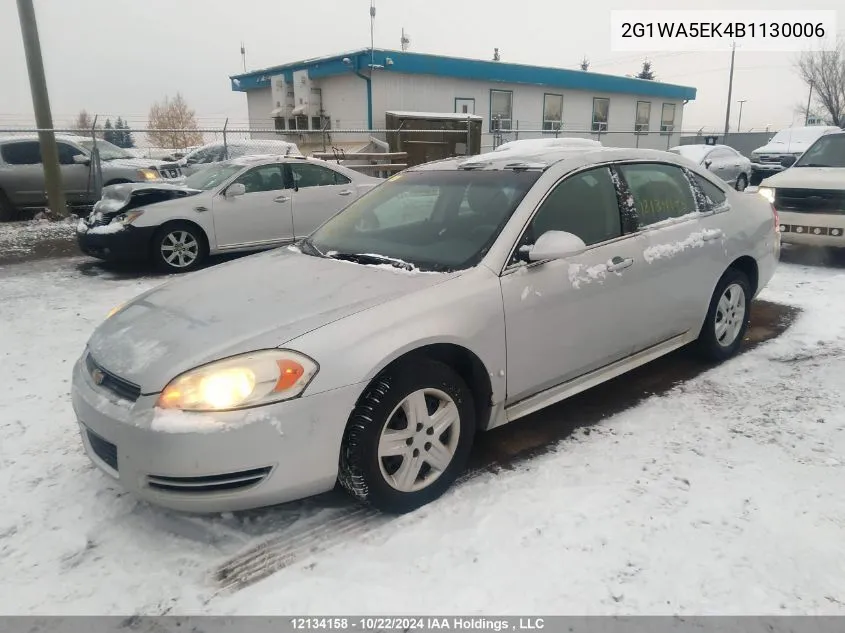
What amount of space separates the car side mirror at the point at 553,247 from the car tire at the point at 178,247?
5.93 metres

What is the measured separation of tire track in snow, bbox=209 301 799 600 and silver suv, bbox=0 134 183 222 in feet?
32.7

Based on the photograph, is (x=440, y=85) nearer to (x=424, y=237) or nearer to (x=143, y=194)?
(x=143, y=194)

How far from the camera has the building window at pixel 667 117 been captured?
30.3 metres

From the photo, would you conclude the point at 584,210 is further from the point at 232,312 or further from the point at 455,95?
the point at 455,95

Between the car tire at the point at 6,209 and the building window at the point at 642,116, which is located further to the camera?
the building window at the point at 642,116

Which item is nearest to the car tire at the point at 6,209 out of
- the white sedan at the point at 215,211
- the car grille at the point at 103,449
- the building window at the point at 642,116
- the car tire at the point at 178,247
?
the white sedan at the point at 215,211

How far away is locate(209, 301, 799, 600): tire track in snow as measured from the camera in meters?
2.46

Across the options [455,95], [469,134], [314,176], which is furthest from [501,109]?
[314,176]

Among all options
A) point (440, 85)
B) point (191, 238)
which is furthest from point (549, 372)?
point (440, 85)

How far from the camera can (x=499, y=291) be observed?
296cm

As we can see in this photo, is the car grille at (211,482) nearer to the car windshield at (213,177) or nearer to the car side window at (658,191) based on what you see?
the car side window at (658,191)

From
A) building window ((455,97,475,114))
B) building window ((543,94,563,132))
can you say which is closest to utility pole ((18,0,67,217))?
building window ((455,97,475,114))

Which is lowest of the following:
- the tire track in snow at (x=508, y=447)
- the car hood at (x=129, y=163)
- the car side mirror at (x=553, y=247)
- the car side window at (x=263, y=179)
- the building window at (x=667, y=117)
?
the tire track in snow at (x=508, y=447)

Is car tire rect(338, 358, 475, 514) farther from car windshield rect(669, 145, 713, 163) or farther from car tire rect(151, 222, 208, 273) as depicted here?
car windshield rect(669, 145, 713, 163)
